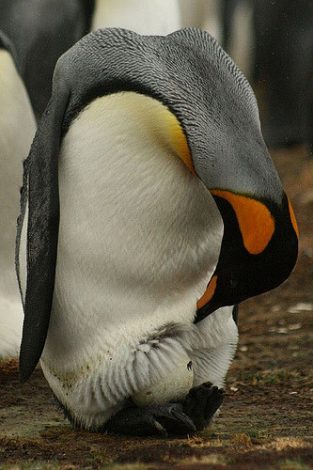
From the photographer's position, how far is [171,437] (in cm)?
355

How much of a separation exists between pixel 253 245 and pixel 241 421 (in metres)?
1.08

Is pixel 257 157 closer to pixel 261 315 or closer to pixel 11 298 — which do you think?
pixel 11 298

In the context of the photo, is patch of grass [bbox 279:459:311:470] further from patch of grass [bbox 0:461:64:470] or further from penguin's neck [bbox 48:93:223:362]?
penguin's neck [bbox 48:93:223:362]

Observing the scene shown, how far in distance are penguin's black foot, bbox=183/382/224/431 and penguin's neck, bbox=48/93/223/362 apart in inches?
8.1

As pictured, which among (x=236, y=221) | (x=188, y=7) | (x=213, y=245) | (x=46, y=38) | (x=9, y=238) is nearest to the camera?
(x=236, y=221)

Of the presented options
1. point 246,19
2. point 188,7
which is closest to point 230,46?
point 246,19

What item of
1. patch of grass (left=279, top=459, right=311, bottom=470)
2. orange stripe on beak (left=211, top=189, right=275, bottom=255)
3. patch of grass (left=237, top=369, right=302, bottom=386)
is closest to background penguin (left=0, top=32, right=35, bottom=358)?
patch of grass (left=237, top=369, right=302, bottom=386)

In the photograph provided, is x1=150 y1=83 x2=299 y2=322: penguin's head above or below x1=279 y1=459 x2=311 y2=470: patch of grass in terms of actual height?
above

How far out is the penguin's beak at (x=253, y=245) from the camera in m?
3.01

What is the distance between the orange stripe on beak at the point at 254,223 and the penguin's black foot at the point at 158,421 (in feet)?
2.36

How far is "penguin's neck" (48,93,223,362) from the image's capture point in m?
3.46

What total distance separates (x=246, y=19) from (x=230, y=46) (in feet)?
1.83

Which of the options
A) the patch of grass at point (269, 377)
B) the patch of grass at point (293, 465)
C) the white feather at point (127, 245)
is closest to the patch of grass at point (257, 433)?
the white feather at point (127, 245)

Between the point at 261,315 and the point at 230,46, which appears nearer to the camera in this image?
the point at 261,315
